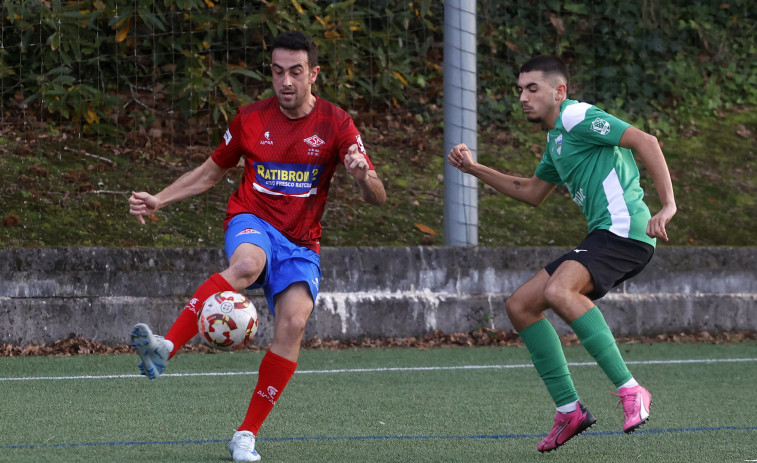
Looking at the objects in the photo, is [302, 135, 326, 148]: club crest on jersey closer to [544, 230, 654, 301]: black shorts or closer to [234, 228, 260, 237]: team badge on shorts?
[234, 228, 260, 237]: team badge on shorts

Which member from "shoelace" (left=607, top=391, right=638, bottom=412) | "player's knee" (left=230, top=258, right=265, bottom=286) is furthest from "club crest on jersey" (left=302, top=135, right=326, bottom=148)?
"shoelace" (left=607, top=391, right=638, bottom=412)

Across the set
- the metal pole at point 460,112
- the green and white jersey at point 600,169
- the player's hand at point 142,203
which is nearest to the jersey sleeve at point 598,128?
the green and white jersey at point 600,169

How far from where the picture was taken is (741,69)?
13.1 m

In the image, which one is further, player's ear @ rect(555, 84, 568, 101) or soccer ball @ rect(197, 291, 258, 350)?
player's ear @ rect(555, 84, 568, 101)

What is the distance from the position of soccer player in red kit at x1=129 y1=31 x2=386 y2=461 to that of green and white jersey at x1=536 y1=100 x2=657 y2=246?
36.0 inches

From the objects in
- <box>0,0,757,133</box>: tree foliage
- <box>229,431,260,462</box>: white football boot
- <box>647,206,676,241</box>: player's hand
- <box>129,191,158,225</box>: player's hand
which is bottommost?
<box>229,431,260,462</box>: white football boot

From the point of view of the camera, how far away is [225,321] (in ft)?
14.6

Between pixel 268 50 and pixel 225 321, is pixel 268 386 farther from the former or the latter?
pixel 268 50

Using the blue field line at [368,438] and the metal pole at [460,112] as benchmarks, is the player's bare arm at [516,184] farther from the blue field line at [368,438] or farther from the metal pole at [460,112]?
the metal pole at [460,112]

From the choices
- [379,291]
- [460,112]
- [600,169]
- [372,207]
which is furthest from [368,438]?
[372,207]

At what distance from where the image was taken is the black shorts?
4.84 m

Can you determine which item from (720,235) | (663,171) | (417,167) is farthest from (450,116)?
(663,171)

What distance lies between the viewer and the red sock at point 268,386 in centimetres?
468

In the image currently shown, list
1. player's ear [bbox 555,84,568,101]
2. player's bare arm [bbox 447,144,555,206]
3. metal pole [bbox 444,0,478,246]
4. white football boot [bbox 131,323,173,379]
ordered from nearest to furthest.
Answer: white football boot [bbox 131,323,173,379] < player's ear [bbox 555,84,568,101] < player's bare arm [bbox 447,144,555,206] < metal pole [bbox 444,0,478,246]
